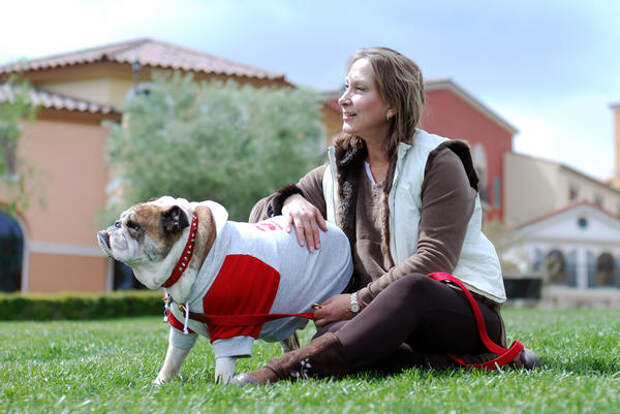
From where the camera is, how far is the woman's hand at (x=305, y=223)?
10.8 ft

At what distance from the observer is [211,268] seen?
9.75 ft

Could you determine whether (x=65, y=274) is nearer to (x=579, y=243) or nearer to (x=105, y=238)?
(x=105, y=238)

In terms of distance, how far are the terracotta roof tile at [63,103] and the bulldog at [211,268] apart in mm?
18948

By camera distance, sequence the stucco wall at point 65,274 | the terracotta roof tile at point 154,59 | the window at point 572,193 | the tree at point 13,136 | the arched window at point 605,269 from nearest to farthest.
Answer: the tree at point 13,136 < the stucco wall at point 65,274 < the terracotta roof tile at point 154,59 < the arched window at point 605,269 < the window at point 572,193

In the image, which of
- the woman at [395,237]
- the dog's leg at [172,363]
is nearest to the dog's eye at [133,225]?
the dog's leg at [172,363]

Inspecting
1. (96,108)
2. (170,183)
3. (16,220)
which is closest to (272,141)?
(170,183)

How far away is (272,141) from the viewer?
18.7 metres

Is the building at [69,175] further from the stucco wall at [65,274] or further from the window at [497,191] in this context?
the window at [497,191]

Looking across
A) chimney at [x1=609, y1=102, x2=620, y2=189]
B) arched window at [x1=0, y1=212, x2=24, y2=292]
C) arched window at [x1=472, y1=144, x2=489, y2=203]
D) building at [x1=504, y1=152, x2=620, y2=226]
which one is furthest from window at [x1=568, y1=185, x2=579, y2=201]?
arched window at [x1=0, y1=212, x2=24, y2=292]

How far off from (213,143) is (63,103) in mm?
6520

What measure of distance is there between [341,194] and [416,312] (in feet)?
3.05

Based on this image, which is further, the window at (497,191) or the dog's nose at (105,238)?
the window at (497,191)

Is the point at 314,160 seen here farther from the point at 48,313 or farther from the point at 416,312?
the point at 416,312

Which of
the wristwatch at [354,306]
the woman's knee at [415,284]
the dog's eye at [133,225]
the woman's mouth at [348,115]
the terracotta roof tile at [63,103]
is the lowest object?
the wristwatch at [354,306]
